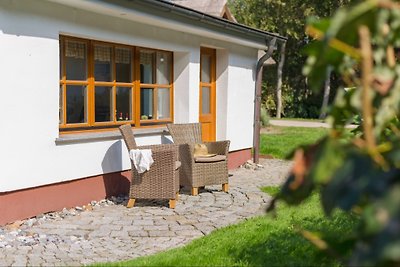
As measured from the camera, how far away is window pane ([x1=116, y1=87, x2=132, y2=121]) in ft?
26.7

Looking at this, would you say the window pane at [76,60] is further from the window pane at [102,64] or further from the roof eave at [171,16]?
the roof eave at [171,16]

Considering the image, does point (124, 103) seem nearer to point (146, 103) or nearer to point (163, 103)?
point (146, 103)

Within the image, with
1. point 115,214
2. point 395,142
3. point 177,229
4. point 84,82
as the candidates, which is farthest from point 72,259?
point 395,142

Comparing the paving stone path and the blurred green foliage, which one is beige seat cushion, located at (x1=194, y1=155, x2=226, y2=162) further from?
the blurred green foliage

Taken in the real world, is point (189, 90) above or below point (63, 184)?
above

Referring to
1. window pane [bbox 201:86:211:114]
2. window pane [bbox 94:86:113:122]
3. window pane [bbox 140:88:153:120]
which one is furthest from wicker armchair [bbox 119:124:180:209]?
window pane [bbox 201:86:211:114]

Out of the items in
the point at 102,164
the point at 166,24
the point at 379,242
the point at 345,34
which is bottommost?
the point at 102,164

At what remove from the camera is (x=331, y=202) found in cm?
128

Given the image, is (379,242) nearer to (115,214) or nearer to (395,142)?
(395,142)

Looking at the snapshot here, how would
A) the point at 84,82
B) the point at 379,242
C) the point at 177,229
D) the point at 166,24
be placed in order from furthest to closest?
the point at 166,24, the point at 84,82, the point at 177,229, the point at 379,242

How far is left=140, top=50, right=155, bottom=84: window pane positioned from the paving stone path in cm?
202

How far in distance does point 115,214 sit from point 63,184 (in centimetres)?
80

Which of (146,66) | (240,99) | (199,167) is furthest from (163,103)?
(240,99)

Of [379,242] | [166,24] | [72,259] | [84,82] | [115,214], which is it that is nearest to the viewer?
[379,242]
